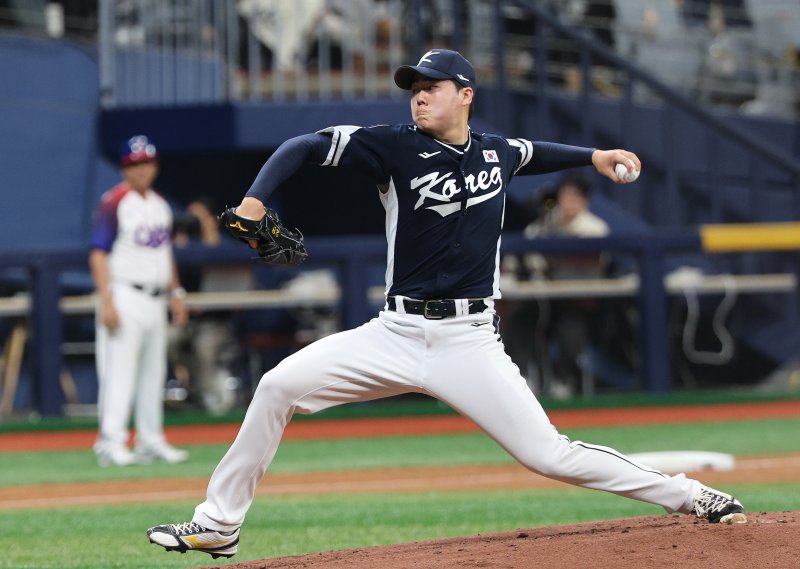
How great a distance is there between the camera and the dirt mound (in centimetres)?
464

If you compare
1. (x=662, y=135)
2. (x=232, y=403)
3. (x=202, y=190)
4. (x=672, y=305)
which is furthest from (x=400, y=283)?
(x=202, y=190)

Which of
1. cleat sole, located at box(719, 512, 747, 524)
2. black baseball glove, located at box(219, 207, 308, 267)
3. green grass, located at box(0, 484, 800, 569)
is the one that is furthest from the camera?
green grass, located at box(0, 484, 800, 569)

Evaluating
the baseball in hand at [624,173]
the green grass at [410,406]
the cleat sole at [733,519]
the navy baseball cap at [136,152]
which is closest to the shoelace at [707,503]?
the cleat sole at [733,519]

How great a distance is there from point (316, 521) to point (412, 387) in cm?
201

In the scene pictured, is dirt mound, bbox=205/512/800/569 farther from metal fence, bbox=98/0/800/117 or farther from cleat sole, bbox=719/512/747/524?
metal fence, bbox=98/0/800/117

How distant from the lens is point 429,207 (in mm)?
5094

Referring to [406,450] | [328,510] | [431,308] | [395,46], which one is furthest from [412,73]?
[395,46]

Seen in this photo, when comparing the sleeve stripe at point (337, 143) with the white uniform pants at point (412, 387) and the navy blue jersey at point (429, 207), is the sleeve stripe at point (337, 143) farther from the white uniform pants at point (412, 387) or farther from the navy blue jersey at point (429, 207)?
the white uniform pants at point (412, 387)

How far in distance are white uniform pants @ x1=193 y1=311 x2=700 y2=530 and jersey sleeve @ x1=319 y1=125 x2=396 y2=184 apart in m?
0.53

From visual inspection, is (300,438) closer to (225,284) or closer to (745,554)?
(225,284)

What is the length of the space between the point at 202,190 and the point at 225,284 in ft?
13.3

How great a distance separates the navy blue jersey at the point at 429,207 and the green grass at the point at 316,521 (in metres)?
1.40

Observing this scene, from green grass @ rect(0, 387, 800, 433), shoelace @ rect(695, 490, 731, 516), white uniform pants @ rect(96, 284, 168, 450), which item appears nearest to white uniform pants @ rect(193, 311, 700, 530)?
shoelace @ rect(695, 490, 731, 516)

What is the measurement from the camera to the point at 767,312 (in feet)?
43.2
